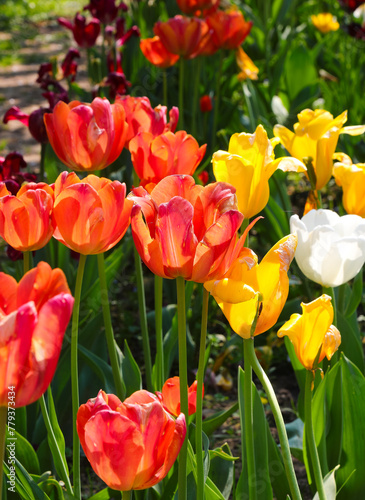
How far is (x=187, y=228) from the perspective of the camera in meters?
0.81

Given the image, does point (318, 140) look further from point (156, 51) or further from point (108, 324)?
point (156, 51)

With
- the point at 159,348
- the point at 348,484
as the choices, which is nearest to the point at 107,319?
the point at 159,348

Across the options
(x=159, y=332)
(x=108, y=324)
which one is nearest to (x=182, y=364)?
(x=108, y=324)

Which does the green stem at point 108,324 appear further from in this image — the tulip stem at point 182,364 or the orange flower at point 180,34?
the orange flower at point 180,34

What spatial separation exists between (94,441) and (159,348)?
1.93 feet

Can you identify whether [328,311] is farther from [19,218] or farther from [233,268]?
[19,218]

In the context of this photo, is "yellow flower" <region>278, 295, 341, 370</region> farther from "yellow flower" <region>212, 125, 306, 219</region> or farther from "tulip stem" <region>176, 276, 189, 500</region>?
"yellow flower" <region>212, 125, 306, 219</region>

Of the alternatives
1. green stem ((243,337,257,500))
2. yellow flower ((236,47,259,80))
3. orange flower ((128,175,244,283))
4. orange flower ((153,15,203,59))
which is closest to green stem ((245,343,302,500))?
green stem ((243,337,257,500))

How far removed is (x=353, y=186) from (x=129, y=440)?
77 cm

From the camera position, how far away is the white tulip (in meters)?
1.11

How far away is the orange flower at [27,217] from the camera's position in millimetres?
930

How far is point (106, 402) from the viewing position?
0.80 meters

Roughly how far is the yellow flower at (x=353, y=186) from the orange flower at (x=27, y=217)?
0.61 metres

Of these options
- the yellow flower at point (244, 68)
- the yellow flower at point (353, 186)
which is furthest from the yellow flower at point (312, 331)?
the yellow flower at point (244, 68)
